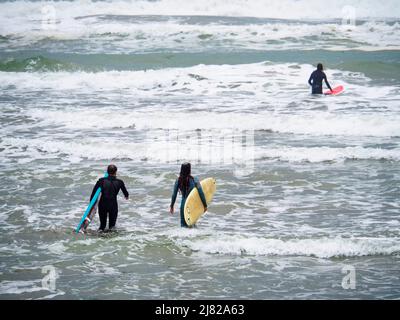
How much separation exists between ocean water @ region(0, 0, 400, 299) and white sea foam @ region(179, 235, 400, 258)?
3cm

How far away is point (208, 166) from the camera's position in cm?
1480

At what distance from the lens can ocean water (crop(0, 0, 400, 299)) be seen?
336 inches

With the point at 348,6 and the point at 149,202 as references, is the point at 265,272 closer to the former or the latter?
the point at 149,202

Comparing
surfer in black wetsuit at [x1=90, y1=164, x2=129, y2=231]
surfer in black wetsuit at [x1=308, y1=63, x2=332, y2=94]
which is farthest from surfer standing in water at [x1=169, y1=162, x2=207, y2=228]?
surfer in black wetsuit at [x1=308, y1=63, x2=332, y2=94]

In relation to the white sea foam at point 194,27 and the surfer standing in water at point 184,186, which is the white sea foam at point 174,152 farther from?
the white sea foam at point 194,27

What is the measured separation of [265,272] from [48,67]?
25104 millimetres

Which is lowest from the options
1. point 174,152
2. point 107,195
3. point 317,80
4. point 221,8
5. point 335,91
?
point 174,152

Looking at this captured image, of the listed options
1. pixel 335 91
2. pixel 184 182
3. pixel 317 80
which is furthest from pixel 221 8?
pixel 184 182

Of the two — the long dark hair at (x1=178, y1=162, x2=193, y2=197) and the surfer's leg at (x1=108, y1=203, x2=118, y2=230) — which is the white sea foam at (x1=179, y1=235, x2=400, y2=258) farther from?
the surfer's leg at (x1=108, y1=203, x2=118, y2=230)

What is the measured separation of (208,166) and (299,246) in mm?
5671

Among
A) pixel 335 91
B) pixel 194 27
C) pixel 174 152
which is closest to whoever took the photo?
pixel 174 152

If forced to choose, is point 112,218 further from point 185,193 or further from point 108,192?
point 185,193

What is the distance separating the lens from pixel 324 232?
1016 centimetres

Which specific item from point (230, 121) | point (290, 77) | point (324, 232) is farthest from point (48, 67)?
point (324, 232)
